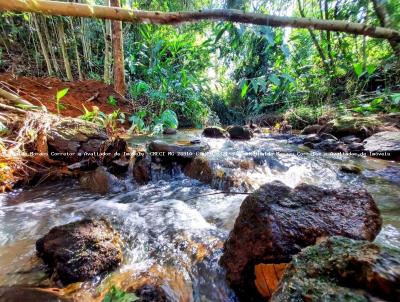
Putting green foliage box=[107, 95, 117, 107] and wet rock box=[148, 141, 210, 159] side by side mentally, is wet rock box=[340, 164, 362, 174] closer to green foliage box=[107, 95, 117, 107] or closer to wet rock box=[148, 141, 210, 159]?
wet rock box=[148, 141, 210, 159]

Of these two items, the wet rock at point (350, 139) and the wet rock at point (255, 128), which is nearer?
the wet rock at point (350, 139)

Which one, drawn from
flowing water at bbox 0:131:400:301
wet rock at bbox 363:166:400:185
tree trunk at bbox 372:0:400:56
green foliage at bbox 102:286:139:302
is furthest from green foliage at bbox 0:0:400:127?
green foliage at bbox 102:286:139:302

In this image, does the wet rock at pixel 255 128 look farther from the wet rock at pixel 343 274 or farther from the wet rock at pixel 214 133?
the wet rock at pixel 343 274

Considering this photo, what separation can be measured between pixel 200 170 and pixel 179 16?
6.61 feet

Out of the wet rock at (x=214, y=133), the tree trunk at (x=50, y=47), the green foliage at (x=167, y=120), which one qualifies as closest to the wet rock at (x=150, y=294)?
the green foliage at (x=167, y=120)

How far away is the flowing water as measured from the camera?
4.86 ft

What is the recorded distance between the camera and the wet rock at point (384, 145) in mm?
4070

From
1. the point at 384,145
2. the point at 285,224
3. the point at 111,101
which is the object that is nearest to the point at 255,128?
the point at 384,145

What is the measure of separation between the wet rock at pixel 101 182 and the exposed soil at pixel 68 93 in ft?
7.70

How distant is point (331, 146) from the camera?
4.97 meters

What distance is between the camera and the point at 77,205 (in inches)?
101

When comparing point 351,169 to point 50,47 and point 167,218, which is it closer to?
point 167,218

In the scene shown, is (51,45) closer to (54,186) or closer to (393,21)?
(54,186)

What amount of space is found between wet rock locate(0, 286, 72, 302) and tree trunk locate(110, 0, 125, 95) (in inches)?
247
